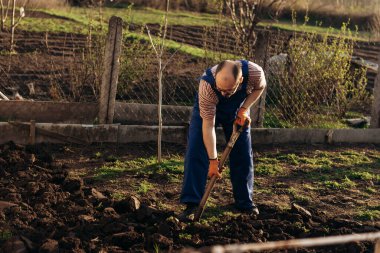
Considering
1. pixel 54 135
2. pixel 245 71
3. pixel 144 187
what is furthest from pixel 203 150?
pixel 54 135

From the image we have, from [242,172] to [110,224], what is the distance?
1.42m

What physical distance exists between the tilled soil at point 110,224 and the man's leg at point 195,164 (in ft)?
0.84

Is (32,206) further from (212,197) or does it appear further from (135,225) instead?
(212,197)

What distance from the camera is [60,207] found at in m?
5.76

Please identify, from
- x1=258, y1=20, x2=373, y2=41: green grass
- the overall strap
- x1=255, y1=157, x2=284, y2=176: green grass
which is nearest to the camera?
the overall strap

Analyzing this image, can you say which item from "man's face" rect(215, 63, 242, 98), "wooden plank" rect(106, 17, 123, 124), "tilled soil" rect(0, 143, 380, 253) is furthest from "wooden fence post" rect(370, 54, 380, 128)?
"man's face" rect(215, 63, 242, 98)

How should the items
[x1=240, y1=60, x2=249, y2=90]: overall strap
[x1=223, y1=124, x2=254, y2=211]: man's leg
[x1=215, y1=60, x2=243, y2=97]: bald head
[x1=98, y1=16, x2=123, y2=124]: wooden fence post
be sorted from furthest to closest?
[x1=98, y1=16, x2=123, y2=124]: wooden fence post → [x1=223, y1=124, x2=254, y2=211]: man's leg → [x1=240, y1=60, x2=249, y2=90]: overall strap → [x1=215, y1=60, x2=243, y2=97]: bald head

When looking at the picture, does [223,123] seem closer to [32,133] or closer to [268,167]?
[268,167]

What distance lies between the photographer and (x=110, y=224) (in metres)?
5.31

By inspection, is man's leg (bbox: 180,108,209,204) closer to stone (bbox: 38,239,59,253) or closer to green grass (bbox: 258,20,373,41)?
stone (bbox: 38,239,59,253)

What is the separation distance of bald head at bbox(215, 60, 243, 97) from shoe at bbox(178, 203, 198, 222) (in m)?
1.07

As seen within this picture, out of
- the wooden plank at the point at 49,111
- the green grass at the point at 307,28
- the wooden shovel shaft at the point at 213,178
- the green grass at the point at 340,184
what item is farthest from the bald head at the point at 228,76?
the green grass at the point at 307,28

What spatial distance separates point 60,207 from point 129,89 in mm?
4471

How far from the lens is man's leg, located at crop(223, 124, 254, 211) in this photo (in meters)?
6.18
